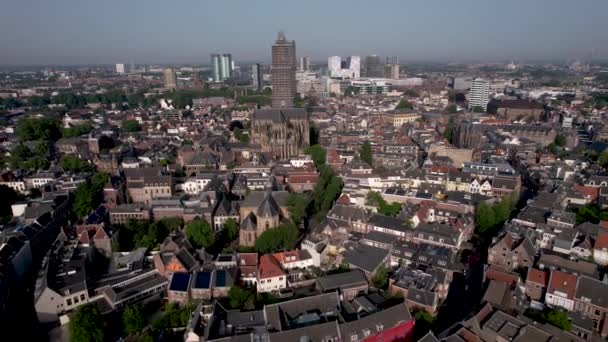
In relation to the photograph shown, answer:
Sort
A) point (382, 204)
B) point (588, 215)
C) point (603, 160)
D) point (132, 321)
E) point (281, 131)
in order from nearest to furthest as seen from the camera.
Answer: point (132, 321) → point (588, 215) → point (382, 204) → point (603, 160) → point (281, 131)

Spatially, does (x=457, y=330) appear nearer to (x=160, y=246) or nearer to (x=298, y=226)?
(x=298, y=226)

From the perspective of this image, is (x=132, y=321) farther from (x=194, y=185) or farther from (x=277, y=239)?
(x=194, y=185)

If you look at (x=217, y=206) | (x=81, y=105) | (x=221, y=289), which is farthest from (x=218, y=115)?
(x=221, y=289)

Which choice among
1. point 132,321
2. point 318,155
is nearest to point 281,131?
point 318,155

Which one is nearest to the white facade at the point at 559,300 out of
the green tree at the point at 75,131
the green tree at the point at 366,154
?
the green tree at the point at 366,154

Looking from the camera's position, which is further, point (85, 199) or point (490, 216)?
point (85, 199)

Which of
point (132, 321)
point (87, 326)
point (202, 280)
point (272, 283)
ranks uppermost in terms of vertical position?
point (202, 280)
